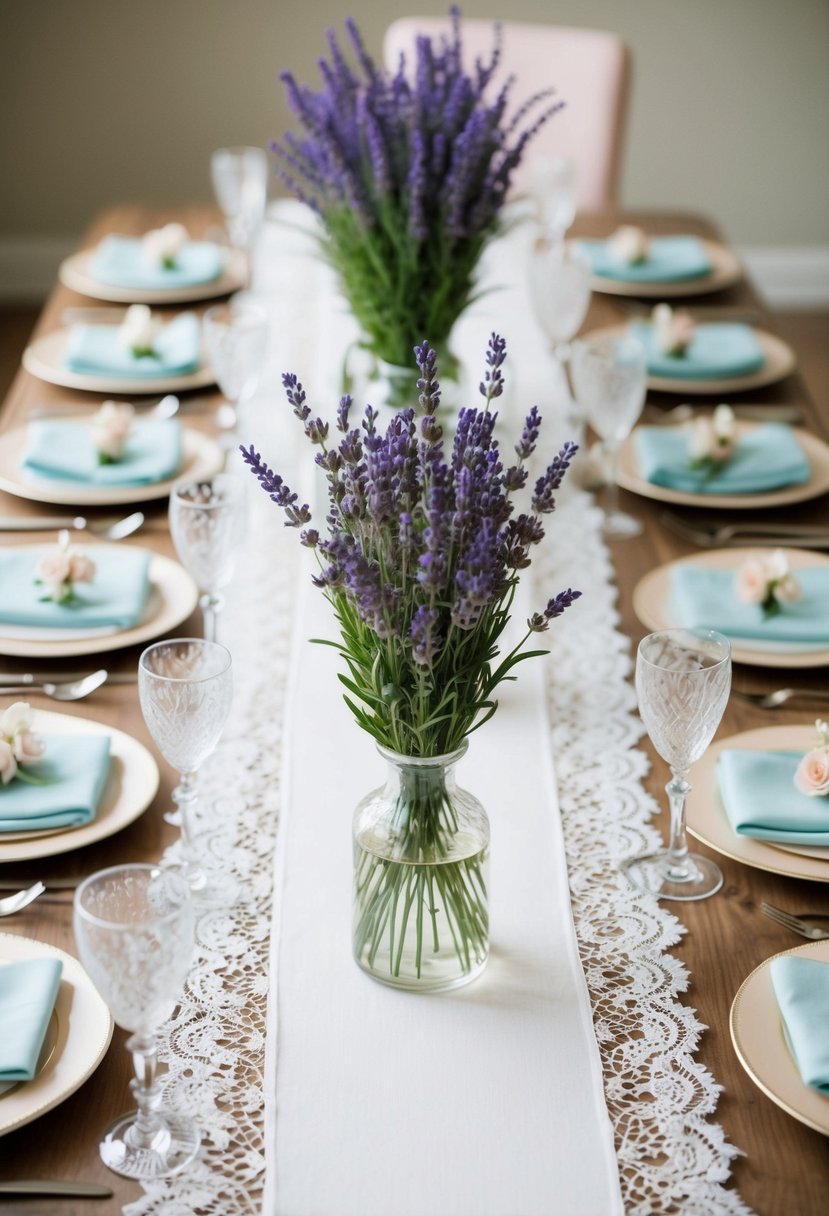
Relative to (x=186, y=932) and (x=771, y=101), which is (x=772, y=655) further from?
(x=771, y=101)

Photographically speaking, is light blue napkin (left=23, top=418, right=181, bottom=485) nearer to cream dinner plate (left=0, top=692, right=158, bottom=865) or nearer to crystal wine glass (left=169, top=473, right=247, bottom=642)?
crystal wine glass (left=169, top=473, right=247, bottom=642)

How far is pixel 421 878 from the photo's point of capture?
3.57 ft

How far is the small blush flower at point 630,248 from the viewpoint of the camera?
2.60 meters

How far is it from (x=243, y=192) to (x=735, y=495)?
121 cm

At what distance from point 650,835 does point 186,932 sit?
0.54 metres

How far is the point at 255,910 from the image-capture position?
122 centimetres

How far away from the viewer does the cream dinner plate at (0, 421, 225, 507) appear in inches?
73.1

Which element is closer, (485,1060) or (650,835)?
(485,1060)

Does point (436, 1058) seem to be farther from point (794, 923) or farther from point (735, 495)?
point (735, 495)

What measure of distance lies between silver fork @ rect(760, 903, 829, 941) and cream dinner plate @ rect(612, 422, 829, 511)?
778 mm

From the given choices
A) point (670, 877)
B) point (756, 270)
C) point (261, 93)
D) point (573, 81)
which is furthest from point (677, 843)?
point (756, 270)

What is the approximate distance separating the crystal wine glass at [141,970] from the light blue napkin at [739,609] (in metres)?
0.76

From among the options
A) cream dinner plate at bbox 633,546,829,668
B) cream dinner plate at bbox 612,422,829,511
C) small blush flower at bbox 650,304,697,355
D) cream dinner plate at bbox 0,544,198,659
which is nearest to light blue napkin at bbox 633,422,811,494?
cream dinner plate at bbox 612,422,829,511

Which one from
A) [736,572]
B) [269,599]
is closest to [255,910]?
[269,599]
